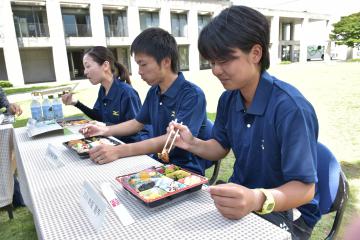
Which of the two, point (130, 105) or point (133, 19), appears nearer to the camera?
point (130, 105)

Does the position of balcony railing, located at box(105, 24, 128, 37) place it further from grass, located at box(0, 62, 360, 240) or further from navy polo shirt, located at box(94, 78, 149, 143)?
navy polo shirt, located at box(94, 78, 149, 143)

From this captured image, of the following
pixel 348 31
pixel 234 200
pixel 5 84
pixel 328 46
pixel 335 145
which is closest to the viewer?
pixel 234 200

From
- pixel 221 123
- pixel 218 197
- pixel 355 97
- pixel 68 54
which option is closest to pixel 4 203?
pixel 221 123

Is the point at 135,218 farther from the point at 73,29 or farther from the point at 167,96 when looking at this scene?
the point at 73,29

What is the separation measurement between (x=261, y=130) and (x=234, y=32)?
1.39ft

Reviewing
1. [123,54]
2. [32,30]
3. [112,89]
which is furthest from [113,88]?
[123,54]

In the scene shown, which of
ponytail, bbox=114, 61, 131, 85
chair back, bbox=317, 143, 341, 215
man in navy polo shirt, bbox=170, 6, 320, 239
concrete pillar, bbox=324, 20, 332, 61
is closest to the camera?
man in navy polo shirt, bbox=170, 6, 320, 239

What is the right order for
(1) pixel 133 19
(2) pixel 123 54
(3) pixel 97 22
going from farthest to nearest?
1. (2) pixel 123 54
2. (1) pixel 133 19
3. (3) pixel 97 22

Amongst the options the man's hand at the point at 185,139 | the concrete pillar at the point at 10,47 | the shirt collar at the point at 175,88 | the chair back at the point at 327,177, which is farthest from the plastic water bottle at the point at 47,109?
the concrete pillar at the point at 10,47

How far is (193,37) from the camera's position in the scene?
24.7 m

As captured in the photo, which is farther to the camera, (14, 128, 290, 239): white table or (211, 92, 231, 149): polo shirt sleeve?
(211, 92, 231, 149): polo shirt sleeve

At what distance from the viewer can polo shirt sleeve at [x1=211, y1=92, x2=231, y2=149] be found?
154 centimetres

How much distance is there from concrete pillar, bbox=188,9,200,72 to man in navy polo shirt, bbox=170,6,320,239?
23611 millimetres

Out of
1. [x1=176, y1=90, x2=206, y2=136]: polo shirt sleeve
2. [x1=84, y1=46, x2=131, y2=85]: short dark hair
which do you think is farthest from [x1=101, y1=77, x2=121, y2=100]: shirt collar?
[x1=176, y1=90, x2=206, y2=136]: polo shirt sleeve
